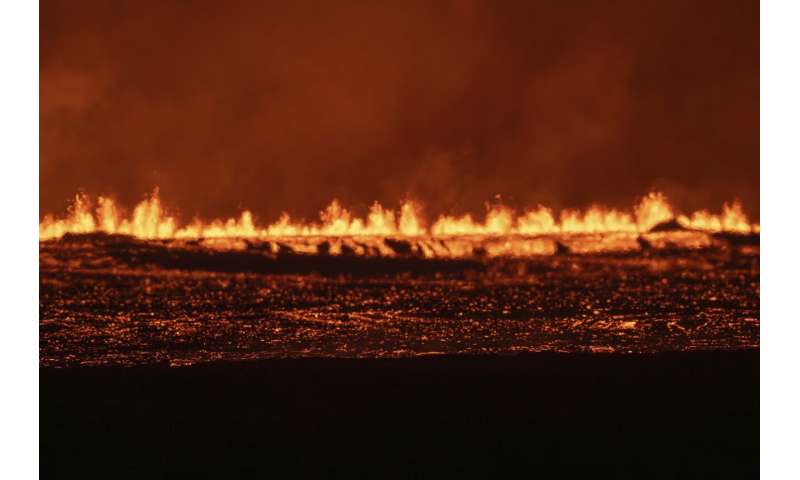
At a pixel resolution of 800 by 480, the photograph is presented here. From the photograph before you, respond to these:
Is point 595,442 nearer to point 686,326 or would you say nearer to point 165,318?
point 686,326

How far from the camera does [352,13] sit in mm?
2840

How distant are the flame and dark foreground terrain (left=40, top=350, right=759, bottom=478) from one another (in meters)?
0.52

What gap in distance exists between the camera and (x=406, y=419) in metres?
2.51

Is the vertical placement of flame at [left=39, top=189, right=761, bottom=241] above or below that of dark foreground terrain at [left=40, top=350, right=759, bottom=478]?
above

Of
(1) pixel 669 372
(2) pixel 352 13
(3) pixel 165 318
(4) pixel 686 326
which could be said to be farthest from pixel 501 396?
(2) pixel 352 13

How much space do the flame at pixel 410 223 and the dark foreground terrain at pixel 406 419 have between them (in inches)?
20.5

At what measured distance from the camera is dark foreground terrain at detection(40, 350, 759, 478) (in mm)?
2410

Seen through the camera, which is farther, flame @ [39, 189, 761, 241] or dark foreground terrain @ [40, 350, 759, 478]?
flame @ [39, 189, 761, 241]

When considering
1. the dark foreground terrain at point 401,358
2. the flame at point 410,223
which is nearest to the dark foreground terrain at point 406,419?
the dark foreground terrain at point 401,358

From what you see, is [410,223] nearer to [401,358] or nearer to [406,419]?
[401,358]

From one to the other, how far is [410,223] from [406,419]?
2.72 feet
